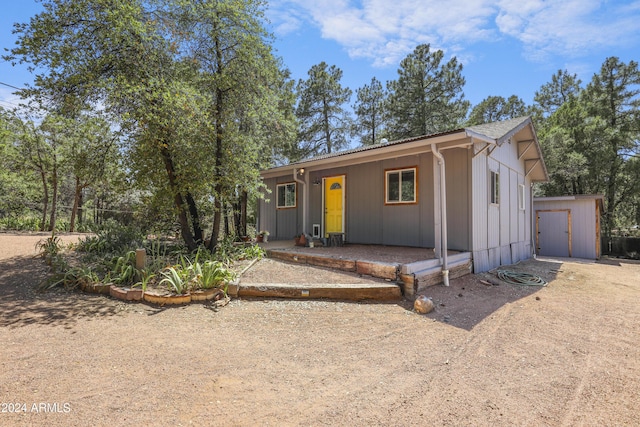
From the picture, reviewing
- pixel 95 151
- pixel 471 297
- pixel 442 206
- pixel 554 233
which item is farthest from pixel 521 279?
pixel 95 151

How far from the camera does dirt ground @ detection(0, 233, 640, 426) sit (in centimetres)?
206

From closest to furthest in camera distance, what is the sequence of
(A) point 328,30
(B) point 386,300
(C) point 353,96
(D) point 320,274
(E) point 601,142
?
(B) point 386,300
(D) point 320,274
(A) point 328,30
(E) point 601,142
(C) point 353,96

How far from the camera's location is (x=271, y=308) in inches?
166

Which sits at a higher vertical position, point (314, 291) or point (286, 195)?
point (286, 195)

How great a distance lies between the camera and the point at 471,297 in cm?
505

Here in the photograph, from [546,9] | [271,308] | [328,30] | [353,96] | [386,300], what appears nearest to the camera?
[271,308]

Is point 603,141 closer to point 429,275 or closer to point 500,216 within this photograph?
point 500,216

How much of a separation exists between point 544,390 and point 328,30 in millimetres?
8742

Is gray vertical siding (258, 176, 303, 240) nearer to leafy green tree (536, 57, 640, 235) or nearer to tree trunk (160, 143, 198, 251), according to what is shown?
tree trunk (160, 143, 198, 251)

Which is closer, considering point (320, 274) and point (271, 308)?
point (271, 308)

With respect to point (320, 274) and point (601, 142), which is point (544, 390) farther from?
point (601, 142)

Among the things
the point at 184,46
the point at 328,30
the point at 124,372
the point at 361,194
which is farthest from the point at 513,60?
the point at 124,372

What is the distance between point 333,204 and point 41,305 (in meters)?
6.81

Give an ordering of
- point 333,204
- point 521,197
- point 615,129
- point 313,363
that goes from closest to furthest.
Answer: point 313,363
point 333,204
point 521,197
point 615,129
